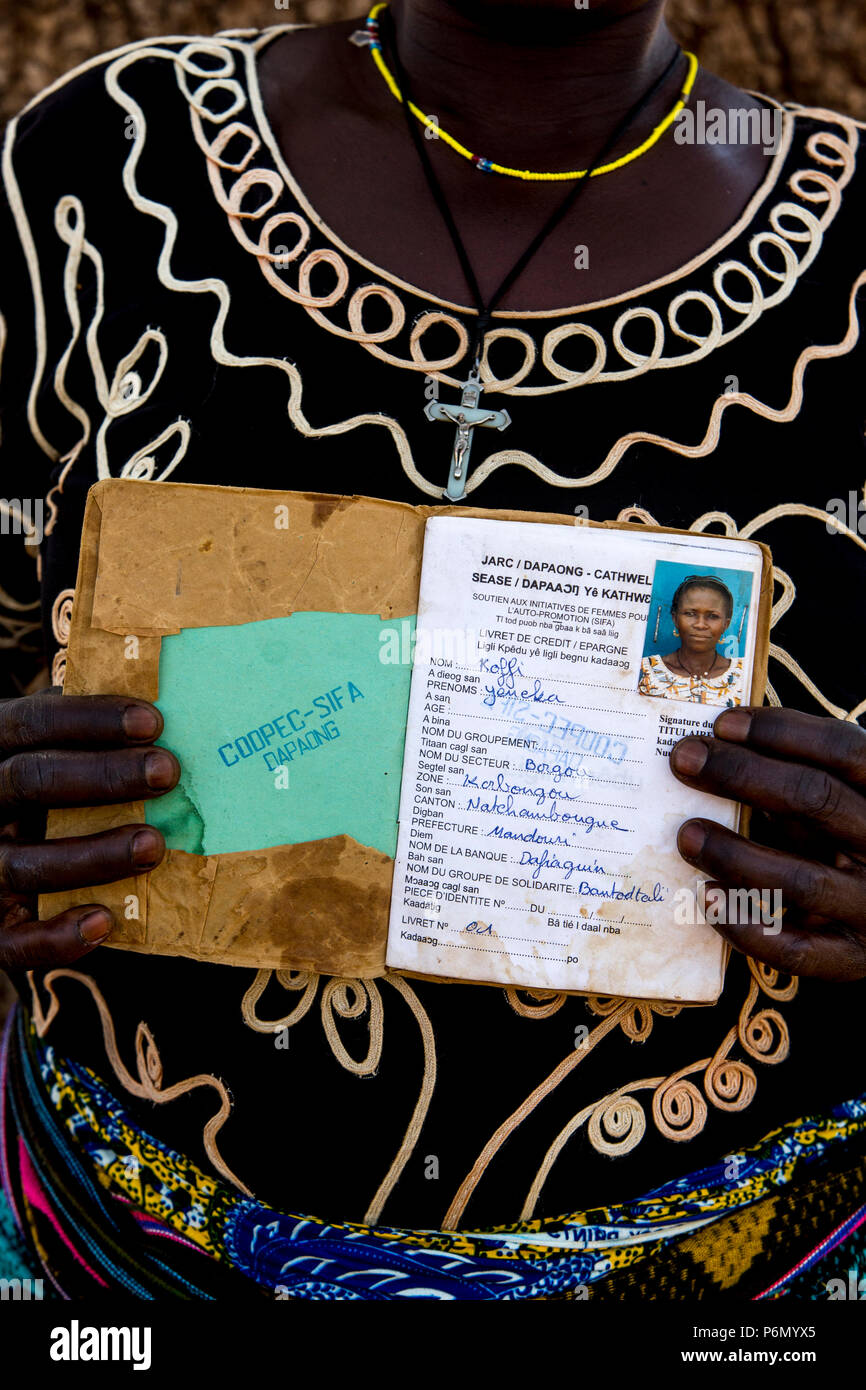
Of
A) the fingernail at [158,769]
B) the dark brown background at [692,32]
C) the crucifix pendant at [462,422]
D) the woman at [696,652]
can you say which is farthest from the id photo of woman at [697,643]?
the dark brown background at [692,32]

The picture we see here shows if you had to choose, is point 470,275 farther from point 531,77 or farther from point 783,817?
point 783,817

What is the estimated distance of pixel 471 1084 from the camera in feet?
3.04

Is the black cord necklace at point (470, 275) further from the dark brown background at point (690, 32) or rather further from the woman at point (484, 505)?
the dark brown background at point (690, 32)

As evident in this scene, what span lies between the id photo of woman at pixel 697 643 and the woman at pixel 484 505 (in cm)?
4

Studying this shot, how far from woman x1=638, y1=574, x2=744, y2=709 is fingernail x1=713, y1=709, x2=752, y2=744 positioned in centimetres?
2

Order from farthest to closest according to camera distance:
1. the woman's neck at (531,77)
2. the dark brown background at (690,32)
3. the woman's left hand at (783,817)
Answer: the dark brown background at (690,32) → the woman's neck at (531,77) → the woman's left hand at (783,817)

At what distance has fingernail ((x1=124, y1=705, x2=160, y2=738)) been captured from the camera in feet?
2.80

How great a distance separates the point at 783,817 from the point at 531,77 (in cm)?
69

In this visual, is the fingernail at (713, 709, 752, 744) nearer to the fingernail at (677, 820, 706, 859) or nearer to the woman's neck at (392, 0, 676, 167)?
the fingernail at (677, 820, 706, 859)

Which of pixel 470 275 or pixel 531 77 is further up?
pixel 531 77

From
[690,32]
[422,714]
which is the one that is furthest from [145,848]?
[690,32]

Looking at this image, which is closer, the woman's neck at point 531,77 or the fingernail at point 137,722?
the fingernail at point 137,722

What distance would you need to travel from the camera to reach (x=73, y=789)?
2.84ft

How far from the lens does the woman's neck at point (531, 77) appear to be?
39.6 inches
